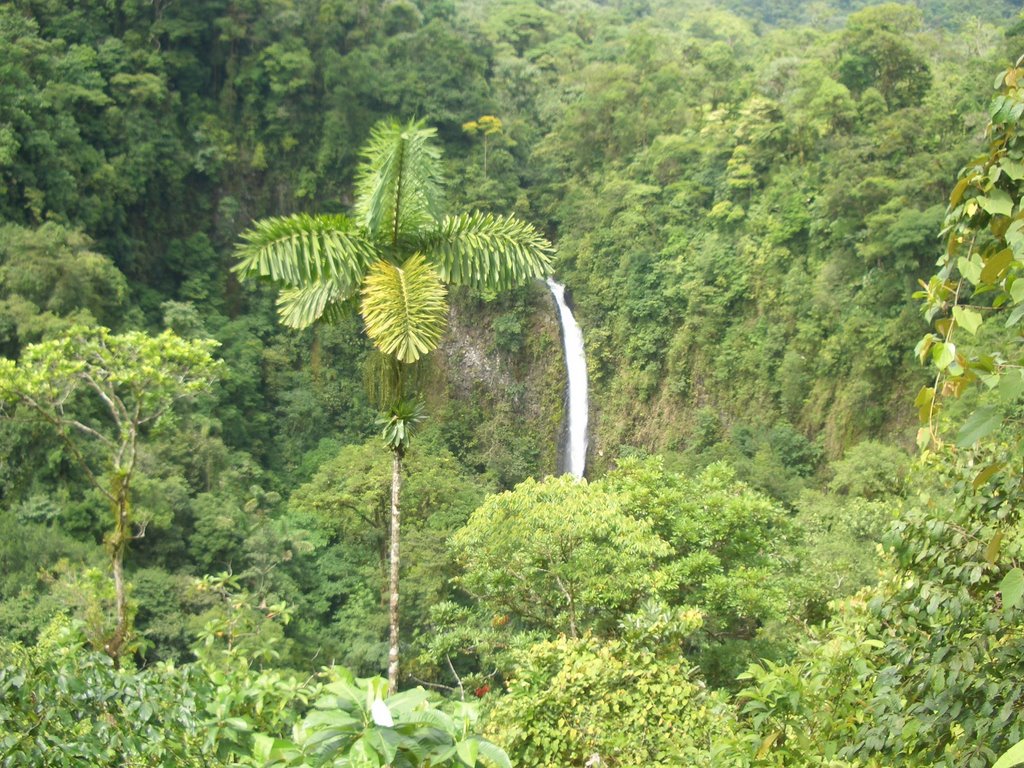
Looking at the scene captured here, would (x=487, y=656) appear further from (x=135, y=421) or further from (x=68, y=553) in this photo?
(x=68, y=553)

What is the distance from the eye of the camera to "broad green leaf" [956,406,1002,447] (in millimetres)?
1650

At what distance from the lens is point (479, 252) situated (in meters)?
5.47

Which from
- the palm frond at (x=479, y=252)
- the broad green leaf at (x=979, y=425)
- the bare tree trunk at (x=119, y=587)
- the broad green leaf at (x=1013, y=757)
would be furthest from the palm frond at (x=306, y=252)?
the broad green leaf at (x=1013, y=757)

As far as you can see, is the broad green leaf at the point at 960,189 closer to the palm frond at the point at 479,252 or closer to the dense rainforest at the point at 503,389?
the dense rainforest at the point at 503,389

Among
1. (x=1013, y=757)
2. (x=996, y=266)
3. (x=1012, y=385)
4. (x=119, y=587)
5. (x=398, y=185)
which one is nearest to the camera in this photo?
(x=1013, y=757)

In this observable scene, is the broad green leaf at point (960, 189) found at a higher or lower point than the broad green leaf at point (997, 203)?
higher

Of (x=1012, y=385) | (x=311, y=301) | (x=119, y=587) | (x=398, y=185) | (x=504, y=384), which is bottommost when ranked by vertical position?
(x=119, y=587)

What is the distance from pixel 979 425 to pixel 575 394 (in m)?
17.4

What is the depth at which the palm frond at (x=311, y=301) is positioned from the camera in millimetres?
5316

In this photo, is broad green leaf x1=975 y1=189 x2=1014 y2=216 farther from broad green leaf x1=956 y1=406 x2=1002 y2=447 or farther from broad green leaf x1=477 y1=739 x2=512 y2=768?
broad green leaf x1=477 y1=739 x2=512 y2=768

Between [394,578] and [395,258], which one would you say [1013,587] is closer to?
[394,578]

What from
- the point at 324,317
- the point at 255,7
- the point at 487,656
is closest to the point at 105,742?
the point at 324,317

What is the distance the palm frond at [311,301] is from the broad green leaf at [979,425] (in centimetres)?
414

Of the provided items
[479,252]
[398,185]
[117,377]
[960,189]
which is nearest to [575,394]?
[117,377]
